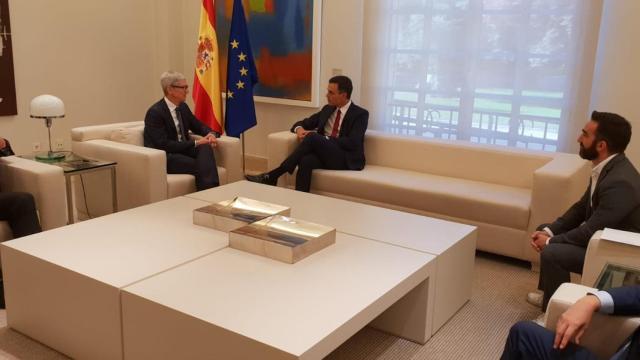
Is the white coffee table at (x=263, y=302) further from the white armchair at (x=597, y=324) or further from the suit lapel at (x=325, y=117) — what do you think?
the suit lapel at (x=325, y=117)

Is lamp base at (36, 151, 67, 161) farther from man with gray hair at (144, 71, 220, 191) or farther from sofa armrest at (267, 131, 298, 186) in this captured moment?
sofa armrest at (267, 131, 298, 186)

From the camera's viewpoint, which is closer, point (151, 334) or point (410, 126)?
point (151, 334)

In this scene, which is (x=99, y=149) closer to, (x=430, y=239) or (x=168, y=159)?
(x=168, y=159)

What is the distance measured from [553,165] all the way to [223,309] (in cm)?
255

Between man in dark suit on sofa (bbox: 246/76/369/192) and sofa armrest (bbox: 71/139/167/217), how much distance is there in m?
1.03

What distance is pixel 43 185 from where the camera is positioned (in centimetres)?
348

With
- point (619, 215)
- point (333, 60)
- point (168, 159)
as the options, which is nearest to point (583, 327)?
point (619, 215)

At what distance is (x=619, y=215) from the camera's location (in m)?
2.79

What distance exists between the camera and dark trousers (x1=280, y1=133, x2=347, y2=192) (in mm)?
4719

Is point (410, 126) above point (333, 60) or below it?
below

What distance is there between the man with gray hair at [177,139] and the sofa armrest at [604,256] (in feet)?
8.73

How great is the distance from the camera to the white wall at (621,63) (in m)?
4.20

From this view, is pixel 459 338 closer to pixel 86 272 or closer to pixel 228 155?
pixel 86 272

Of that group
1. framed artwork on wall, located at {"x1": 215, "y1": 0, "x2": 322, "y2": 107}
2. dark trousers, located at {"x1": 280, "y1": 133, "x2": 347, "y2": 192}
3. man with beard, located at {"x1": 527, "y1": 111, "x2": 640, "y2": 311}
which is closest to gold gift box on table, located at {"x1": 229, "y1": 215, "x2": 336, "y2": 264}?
man with beard, located at {"x1": 527, "y1": 111, "x2": 640, "y2": 311}
